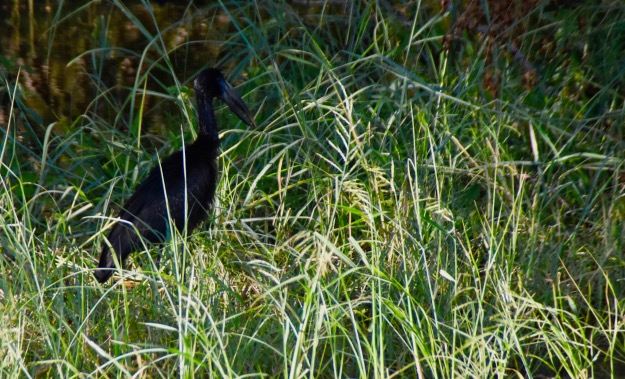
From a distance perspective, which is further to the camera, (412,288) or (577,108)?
(577,108)

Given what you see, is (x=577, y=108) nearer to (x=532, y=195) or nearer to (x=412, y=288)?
(x=532, y=195)

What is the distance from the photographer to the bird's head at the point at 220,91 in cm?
503

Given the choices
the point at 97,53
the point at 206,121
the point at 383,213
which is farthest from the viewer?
the point at 97,53

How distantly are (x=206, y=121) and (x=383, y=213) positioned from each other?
1527 mm

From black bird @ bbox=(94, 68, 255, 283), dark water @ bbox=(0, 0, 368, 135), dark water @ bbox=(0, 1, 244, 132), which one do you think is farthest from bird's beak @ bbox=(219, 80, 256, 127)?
dark water @ bbox=(0, 1, 244, 132)

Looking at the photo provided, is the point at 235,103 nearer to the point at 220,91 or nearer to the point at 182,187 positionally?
the point at 220,91

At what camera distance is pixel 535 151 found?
4.36m

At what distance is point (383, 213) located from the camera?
3.73 metres

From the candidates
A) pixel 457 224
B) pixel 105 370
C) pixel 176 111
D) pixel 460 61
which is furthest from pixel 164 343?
pixel 176 111

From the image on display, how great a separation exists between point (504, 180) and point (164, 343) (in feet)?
5.33

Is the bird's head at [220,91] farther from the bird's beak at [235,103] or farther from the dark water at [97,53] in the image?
the dark water at [97,53]

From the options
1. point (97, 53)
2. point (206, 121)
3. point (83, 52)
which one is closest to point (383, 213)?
point (206, 121)

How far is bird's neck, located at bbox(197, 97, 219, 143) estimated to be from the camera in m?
4.91

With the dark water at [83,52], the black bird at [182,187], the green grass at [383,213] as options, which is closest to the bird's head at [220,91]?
the black bird at [182,187]
